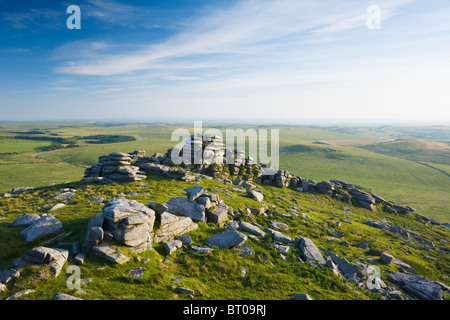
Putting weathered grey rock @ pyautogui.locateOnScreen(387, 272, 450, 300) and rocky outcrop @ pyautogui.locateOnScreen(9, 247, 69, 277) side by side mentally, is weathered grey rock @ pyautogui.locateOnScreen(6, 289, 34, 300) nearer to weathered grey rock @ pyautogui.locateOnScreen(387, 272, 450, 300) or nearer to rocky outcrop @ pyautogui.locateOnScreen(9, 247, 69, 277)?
rocky outcrop @ pyautogui.locateOnScreen(9, 247, 69, 277)

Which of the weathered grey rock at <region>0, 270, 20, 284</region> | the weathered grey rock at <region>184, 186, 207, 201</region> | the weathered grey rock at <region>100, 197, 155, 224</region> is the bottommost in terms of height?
the weathered grey rock at <region>0, 270, 20, 284</region>

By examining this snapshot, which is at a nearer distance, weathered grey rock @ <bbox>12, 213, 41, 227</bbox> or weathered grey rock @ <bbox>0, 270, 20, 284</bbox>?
weathered grey rock @ <bbox>0, 270, 20, 284</bbox>

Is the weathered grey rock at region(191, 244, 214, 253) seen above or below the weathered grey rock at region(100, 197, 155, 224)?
below

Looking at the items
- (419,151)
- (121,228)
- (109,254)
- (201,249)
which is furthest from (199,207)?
(419,151)

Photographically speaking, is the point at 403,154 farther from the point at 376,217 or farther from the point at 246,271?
the point at 246,271

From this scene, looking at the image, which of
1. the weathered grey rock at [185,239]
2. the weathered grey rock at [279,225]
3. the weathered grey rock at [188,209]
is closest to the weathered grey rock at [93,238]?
the weathered grey rock at [185,239]

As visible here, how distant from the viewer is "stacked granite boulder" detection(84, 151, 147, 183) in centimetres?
3331

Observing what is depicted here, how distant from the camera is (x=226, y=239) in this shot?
18.6 meters

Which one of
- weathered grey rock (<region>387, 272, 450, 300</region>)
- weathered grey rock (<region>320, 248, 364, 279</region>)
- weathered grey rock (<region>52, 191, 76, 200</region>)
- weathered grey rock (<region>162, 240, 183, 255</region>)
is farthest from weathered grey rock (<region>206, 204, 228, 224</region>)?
weathered grey rock (<region>52, 191, 76, 200</region>)

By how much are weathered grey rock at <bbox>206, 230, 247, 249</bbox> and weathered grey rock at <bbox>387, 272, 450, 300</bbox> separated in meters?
13.9

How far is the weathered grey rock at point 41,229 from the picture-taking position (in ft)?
47.9

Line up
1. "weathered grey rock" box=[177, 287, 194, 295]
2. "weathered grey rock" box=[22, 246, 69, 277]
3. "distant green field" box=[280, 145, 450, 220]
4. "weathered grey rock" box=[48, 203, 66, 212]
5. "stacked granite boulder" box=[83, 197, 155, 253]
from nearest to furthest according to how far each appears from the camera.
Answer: "weathered grey rock" box=[22, 246, 69, 277]
"weathered grey rock" box=[177, 287, 194, 295]
"stacked granite boulder" box=[83, 197, 155, 253]
"weathered grey rock" box=[48, 203, 66, 212]
"distant green field" box=[280, 145, 450, 220]

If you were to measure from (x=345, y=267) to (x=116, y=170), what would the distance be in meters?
34.7
